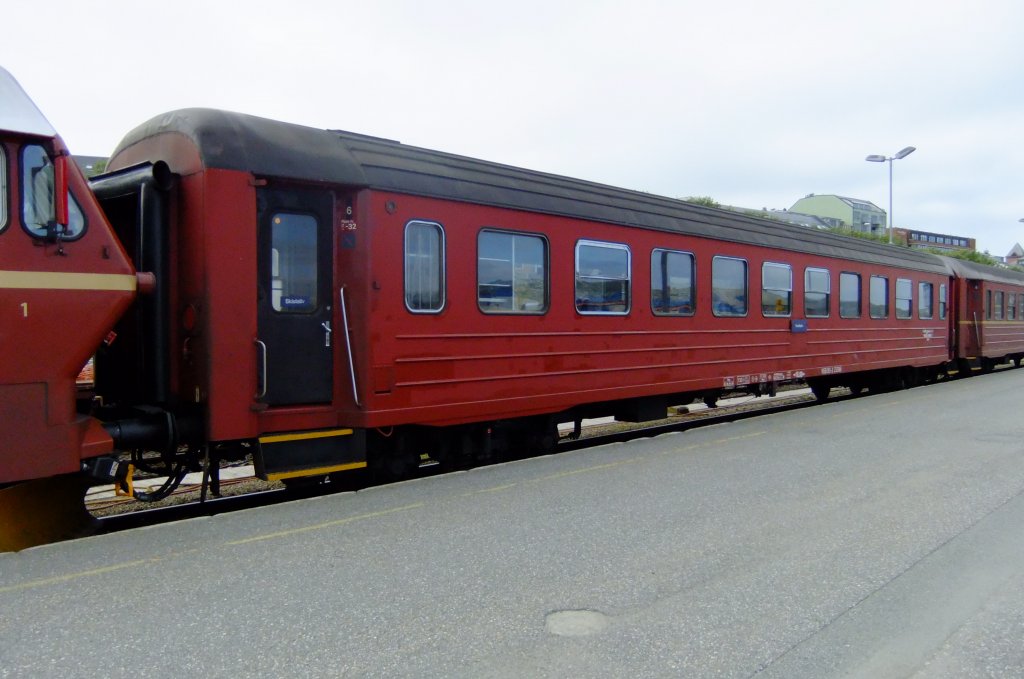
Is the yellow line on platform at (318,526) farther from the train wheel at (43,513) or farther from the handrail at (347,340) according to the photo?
the train wheel at (43,513)

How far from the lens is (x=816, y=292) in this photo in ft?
45.0

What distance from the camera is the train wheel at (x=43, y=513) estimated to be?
17.3 ft

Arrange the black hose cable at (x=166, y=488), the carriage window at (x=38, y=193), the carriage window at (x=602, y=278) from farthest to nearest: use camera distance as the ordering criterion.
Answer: the carriage window at (x=602, y=278) < the black hose cable at (x=166, y=488) < the carriage window at (x=38, y=193)

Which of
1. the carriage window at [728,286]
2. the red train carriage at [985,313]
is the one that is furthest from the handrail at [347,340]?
the red train carriage at [985,313]

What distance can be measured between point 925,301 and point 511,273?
45.9 ft

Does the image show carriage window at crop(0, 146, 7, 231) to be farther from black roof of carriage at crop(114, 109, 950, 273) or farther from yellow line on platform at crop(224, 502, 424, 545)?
yellow line on platform at crop(224, 502, 424, 545)

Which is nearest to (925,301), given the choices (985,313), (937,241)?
(985,313)

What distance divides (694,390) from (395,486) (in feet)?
17.7

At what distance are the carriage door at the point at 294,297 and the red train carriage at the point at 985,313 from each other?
18.7 meters

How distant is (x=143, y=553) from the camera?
4.91m

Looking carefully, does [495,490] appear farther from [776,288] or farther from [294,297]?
[776,288]

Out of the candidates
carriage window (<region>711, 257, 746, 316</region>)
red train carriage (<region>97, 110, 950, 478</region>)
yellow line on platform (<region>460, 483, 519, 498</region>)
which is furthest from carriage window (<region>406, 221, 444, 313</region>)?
carriage window (<region>711, 257, 746, 316</region>)

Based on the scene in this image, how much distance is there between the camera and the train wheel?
17.3 ft

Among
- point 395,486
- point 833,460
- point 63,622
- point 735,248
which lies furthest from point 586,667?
point 735,248
